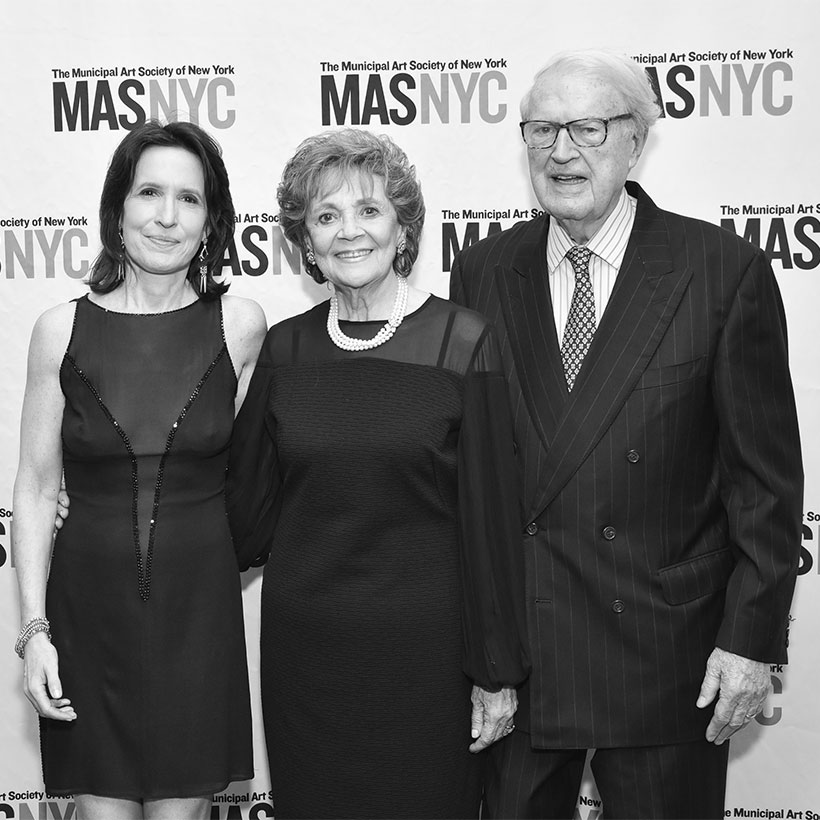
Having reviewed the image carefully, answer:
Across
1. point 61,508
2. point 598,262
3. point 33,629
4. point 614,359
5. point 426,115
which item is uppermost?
point 426,115

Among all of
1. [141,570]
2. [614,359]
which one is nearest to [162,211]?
[141,570]

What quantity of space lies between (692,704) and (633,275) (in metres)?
0.80

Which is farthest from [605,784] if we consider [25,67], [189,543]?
[25,67]

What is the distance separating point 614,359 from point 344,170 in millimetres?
592

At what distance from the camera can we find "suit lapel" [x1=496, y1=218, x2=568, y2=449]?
77.3 inches

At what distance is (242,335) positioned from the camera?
217 centimetres

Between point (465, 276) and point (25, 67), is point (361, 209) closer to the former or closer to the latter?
point (465, 276)

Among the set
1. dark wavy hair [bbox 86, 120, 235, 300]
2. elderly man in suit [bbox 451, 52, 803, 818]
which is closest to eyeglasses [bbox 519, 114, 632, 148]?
elderly man in suit [bbox 451, 52, 803, 818]

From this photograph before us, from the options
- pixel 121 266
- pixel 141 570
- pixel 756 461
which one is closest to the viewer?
pixel 756 461

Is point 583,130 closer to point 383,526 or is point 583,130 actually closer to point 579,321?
point 579,321

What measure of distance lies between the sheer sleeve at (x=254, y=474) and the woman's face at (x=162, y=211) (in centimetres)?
25

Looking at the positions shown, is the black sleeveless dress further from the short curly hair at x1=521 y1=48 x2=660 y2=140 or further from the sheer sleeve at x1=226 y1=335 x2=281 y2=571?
the short curly hair at x1=521 y1=48 x2=660 y2=140

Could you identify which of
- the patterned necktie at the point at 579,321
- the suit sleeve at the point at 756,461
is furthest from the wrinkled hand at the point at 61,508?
the suit sleeve at the point at 756,461

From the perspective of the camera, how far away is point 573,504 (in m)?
1.95
